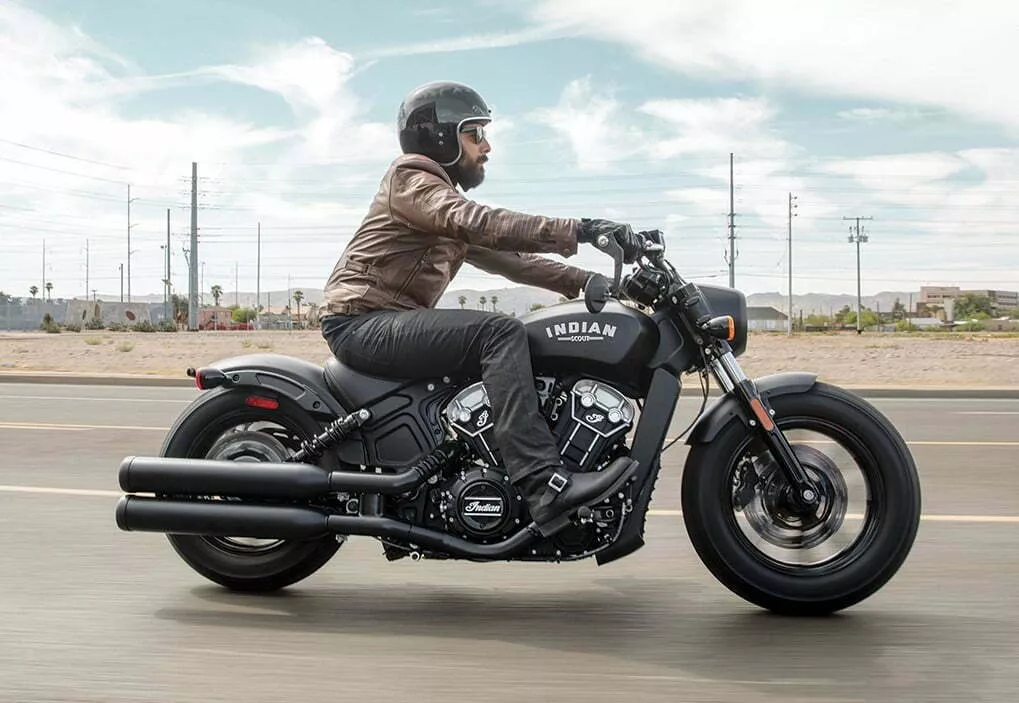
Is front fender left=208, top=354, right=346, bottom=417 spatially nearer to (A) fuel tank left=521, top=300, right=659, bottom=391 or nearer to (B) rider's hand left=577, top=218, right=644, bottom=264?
(A) fuel tank left=521, top=300, right=659, bottom=391

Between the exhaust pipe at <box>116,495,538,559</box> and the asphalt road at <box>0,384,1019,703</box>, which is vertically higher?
the exhaust pipe at <box>116,495,538,559</box>

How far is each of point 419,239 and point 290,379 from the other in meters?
0.72

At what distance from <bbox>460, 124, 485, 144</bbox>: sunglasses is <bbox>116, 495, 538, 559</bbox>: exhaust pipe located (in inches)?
59.1

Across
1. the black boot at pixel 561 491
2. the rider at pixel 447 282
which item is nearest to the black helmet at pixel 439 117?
the rider at pixel 447 282

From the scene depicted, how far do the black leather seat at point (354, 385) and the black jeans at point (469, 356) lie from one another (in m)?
0.03

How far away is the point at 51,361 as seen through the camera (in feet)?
91.0

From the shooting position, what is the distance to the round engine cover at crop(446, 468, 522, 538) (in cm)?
414

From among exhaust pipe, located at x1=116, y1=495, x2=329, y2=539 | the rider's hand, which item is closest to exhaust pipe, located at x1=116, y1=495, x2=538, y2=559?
exhaust pipe, located at x1=116, y1=495, x2=329, y2=539

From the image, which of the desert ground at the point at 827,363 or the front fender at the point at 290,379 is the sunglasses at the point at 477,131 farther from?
the desert ground at the point at 827,363

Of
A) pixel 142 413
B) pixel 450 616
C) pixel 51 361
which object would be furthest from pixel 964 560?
pixel 51 361

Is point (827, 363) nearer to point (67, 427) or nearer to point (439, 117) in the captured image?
point (67, 427)

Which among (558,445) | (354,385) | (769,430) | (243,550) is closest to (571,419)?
(558,445)

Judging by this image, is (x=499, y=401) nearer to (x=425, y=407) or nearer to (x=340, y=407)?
(x=425, y=407)

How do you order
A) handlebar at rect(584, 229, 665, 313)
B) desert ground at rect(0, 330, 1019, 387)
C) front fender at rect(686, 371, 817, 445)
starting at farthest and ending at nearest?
desert ground at rect(0, 330, 1019, 387) → front fender at rect(686, 371, 817, 445) → handlebar at rect(584, 229, 665, 313)
